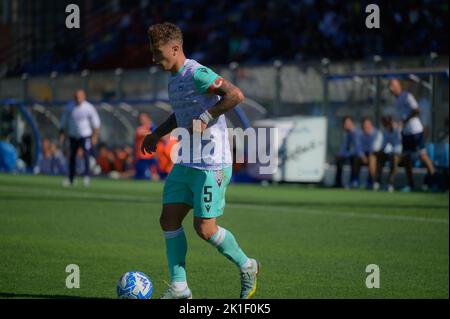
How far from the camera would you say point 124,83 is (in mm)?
30391

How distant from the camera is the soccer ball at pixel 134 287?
7.82 metres

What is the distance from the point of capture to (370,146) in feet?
77.7

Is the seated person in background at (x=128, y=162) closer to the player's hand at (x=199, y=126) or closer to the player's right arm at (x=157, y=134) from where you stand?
the player's right arm at (x=157, y=134)

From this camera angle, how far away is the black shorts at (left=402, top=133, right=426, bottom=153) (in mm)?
21688

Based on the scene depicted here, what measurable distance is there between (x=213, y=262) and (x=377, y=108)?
14262 mm

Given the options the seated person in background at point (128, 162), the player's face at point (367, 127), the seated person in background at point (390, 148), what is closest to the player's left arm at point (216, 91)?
the seated person in background at point (390, 148)

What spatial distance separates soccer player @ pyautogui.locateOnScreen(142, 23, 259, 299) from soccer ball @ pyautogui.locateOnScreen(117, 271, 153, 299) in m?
0.16

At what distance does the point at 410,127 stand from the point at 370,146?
2150 millimetres

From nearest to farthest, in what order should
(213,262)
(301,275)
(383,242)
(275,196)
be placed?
(301,275) → (213,262) → (383,242) → (275,196)

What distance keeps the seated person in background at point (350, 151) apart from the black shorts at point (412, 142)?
218cm

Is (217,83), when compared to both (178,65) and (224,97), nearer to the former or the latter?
(224,97)

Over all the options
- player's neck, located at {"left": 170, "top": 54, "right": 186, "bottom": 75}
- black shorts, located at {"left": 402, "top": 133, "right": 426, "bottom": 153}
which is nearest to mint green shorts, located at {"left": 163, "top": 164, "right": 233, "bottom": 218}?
player's neck, located at {"left": 170, "top": 54, "right": 186, "bottom": 75}
